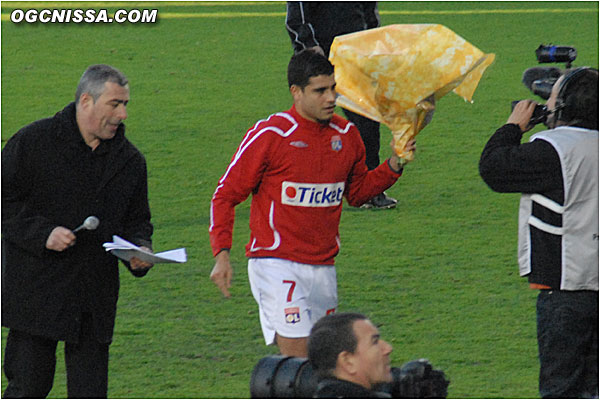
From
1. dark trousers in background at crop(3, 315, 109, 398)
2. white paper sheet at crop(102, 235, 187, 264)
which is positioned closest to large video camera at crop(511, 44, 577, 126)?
white paper sheet at crop(102, 235, 187, 264)

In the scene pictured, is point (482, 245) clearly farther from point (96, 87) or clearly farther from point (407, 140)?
point (96, 87)

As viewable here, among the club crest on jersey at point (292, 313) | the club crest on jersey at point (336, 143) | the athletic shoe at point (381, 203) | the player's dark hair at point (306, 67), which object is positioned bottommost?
the club crest on jersey at point (292, 313)

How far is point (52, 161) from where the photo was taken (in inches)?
201

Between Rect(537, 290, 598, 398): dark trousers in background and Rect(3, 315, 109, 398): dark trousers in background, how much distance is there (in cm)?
192

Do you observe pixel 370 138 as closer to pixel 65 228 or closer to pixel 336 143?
Result: pixel 336 143

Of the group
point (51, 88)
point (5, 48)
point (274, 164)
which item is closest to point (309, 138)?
point (274, 164)

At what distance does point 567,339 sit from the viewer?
494 centimetres

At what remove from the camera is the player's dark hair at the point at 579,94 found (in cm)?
503

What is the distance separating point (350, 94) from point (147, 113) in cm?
835

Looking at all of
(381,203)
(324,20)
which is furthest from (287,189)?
(381,203)

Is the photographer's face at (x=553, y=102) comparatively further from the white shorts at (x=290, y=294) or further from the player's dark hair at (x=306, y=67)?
the white shorts at (x=290, y=294)

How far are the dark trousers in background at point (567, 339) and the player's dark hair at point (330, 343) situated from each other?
3.56ft

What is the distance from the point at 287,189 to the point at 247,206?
4970 mm

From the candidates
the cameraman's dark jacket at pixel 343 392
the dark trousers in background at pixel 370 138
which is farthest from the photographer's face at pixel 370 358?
the dark trousers in background at pixel 370 138
